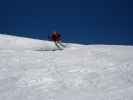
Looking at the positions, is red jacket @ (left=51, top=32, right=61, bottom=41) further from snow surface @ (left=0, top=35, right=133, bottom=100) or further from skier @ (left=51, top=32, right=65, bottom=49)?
snow surface @ (left=0, top=35, right=133, bottom=100)

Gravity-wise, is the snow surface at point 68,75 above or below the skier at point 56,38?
above

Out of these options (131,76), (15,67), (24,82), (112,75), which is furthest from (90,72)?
(15,67)

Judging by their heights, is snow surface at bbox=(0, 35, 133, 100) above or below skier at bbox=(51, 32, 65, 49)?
above

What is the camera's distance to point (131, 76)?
7.69 meters

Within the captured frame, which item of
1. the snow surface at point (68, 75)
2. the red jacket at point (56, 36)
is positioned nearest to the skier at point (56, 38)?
the red jacket at point (56, 36)

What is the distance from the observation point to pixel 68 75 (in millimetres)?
8164

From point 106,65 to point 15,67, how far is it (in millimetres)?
3317

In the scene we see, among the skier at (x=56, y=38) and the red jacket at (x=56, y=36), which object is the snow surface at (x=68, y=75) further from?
the red jacket at (x=56, y=36)

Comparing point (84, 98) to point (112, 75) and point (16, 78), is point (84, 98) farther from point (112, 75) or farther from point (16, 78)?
point (16, 78)

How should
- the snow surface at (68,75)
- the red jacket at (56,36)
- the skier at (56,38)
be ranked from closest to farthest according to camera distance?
the snow surface at (68,75)
the skier at (56,38)
the red jacket at (56,36)

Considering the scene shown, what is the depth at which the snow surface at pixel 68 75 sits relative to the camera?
258 inches

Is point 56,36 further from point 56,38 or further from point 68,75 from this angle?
point 68,75

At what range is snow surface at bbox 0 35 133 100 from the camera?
6562mm

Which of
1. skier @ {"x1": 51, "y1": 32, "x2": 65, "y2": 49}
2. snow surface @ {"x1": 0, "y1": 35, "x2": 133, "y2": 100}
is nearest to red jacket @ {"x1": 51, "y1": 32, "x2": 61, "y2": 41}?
skier @ {"x1": 51, "y1": 32, "x2": 65, "y2": 49}
